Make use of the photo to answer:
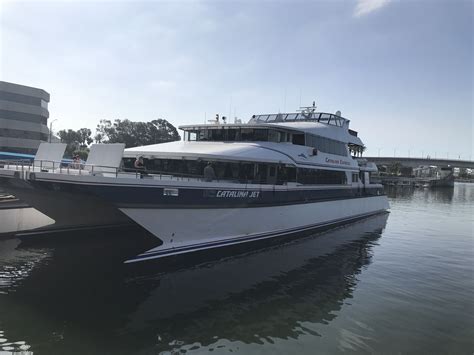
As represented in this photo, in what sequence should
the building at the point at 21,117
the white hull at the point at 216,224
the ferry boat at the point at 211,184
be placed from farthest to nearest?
the building at the point at 21,117 < the white hull at the point at 216,224 < the ferry boat at the point at 211,184

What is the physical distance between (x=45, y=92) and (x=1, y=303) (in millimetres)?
68108

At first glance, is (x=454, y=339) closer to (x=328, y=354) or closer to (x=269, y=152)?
(x=328, y=354)

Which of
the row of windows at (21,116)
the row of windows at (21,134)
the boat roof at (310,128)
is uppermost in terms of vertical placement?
the row of windows at (21,116)

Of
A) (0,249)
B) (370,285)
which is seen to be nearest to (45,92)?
(0,249)

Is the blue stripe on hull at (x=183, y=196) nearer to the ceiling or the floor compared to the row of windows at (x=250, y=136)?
nearer to the floor

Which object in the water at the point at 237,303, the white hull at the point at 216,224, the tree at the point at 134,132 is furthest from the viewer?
the tree at the point at 134,132

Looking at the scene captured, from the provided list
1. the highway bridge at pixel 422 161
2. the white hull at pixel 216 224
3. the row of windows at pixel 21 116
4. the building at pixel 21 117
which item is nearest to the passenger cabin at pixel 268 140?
the white hull at pixel 216 224

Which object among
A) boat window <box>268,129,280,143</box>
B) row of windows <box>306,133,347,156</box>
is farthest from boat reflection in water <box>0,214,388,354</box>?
row of windows <box>306,133,347,156</box>

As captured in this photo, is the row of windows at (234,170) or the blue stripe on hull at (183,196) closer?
the blue stripe on hull at (183,196)

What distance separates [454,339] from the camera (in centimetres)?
857

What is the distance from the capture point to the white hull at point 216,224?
38.6 ft

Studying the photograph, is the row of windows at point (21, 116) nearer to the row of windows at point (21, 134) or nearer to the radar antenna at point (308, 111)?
the row of windows at point (21, 134)

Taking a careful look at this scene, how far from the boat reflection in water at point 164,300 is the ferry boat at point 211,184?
127cm

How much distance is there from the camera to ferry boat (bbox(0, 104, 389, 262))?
36.8ft
